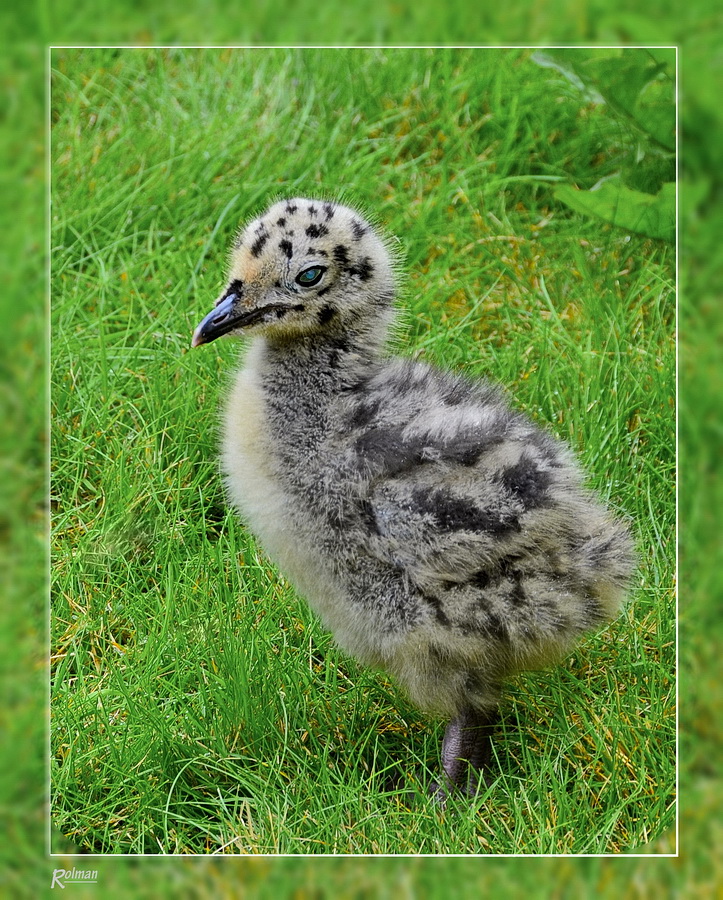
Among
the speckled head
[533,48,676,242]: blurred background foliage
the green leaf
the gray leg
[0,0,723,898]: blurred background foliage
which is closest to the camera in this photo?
[0,0,723,898]: blurred background foliage

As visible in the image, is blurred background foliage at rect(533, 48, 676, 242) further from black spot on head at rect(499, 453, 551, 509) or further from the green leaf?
black spot on head at rect(499, 453, 551, 509)

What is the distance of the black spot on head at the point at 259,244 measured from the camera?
9.79 ft

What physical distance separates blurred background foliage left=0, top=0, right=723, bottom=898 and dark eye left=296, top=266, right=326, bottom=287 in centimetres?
58

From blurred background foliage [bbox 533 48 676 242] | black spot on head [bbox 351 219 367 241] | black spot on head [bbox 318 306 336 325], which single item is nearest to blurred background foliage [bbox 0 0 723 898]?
blurred background foliage [bbox 533 48 676 242]

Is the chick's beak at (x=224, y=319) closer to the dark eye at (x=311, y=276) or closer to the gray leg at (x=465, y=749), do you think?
the dark eye at (x=311, y=276)

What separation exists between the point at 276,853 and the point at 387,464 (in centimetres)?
96

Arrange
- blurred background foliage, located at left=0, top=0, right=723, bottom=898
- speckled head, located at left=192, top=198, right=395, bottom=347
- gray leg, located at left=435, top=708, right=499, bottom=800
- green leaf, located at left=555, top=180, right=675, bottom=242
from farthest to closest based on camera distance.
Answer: green leaf, located at left=555, top=180, right=675, bottom=242
gray leg, located at left=435, top=708, right=499, bottom=800
speckled head, located at left=192, top=198, right=395, bottom=347
blurred background foliage, located at left=0, top=0, right=723, bottom=898

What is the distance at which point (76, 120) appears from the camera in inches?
163

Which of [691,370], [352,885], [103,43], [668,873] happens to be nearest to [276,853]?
[352,885]

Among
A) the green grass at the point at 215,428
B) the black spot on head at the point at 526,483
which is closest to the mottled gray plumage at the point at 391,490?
the black spot on head at the point at 526,483

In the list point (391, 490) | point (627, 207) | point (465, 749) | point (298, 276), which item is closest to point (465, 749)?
point (465, 749)

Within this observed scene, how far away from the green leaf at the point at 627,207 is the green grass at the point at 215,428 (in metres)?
0.12

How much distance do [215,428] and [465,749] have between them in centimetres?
118

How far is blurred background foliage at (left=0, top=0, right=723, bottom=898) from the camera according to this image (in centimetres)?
282
